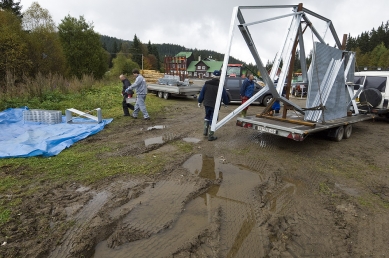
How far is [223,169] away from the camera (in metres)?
5.01

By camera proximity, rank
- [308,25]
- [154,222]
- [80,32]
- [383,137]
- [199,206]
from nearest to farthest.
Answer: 1. [154,222]
2. [199,206]
3. [308,25]
4. [383,137]
5. [80,32]

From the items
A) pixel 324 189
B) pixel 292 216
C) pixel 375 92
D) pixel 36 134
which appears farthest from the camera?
pixel 375 92

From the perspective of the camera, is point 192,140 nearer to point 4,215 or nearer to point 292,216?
point 292,216

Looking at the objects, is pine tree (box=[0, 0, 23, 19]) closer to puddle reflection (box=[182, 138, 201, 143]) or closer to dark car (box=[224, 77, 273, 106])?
dark car (box=[224, 77, 273, 106])

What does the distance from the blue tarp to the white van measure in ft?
32.1

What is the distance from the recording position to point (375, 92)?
941 centimetres

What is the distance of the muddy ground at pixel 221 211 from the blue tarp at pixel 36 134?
1606 mm

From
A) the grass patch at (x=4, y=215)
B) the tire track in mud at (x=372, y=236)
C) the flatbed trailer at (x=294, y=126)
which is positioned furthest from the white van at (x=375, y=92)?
the grass patch at (x=4, y=215)

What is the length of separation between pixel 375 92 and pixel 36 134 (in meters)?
11.6

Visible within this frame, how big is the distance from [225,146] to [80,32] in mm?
34532

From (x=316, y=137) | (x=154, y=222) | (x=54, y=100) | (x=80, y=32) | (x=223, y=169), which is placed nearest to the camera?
(x=154, y=222)

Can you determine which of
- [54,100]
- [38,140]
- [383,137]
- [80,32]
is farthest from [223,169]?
[80,32]

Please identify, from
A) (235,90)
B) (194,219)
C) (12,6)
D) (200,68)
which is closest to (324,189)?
(194,219)

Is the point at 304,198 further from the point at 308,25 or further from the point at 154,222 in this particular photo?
the point at 308,25
